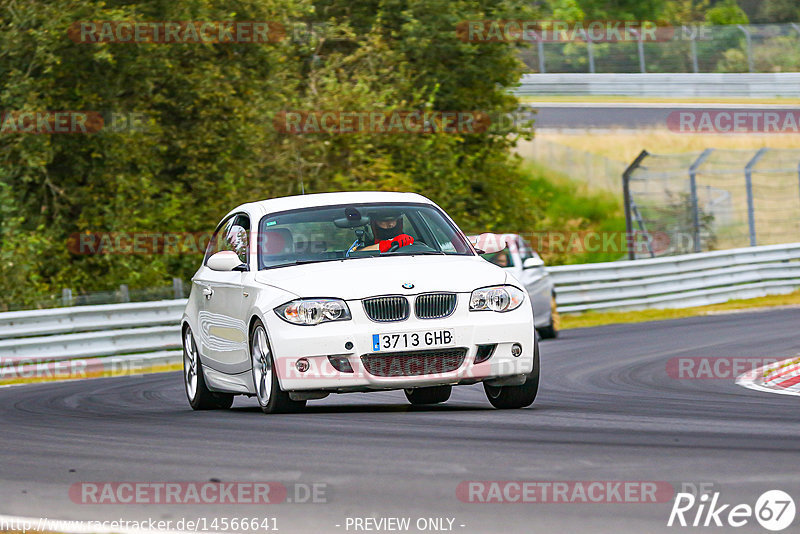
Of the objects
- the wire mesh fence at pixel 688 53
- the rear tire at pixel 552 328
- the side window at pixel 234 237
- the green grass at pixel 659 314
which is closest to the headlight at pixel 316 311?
the side window at pixel 234 237

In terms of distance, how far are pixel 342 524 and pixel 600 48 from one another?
46.4 m

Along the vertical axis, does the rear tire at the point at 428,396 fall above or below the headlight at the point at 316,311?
below

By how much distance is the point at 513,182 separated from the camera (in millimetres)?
34000

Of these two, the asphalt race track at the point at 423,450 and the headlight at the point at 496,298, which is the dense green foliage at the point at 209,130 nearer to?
the asphalt race track at the point at 423,450

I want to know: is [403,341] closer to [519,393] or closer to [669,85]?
[519,393]

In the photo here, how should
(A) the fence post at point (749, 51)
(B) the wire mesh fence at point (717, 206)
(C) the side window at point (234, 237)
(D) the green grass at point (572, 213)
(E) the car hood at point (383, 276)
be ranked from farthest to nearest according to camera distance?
(A) the fence post at point (749, 51)
(D) the green grass at point (572, 213)
(B) the wire mesh fence at point (717, 206)
(C) the side window at point (234, 237)
(E) the car hood at point (383, 276)

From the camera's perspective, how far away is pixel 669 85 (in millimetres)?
48250

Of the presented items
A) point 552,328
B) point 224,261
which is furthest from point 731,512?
point 552,328

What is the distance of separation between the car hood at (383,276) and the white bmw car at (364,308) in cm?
1

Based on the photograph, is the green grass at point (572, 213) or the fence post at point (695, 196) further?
the green grass at point (572, 213)

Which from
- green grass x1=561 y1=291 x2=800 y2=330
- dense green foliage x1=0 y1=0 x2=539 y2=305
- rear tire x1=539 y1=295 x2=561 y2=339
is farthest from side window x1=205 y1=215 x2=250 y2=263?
green grass x1=561 y1=291 x2=800 y2=330

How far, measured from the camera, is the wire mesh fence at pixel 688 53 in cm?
4738

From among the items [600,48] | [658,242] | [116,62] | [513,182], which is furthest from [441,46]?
[600,48]

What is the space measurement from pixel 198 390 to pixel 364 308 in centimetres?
271
